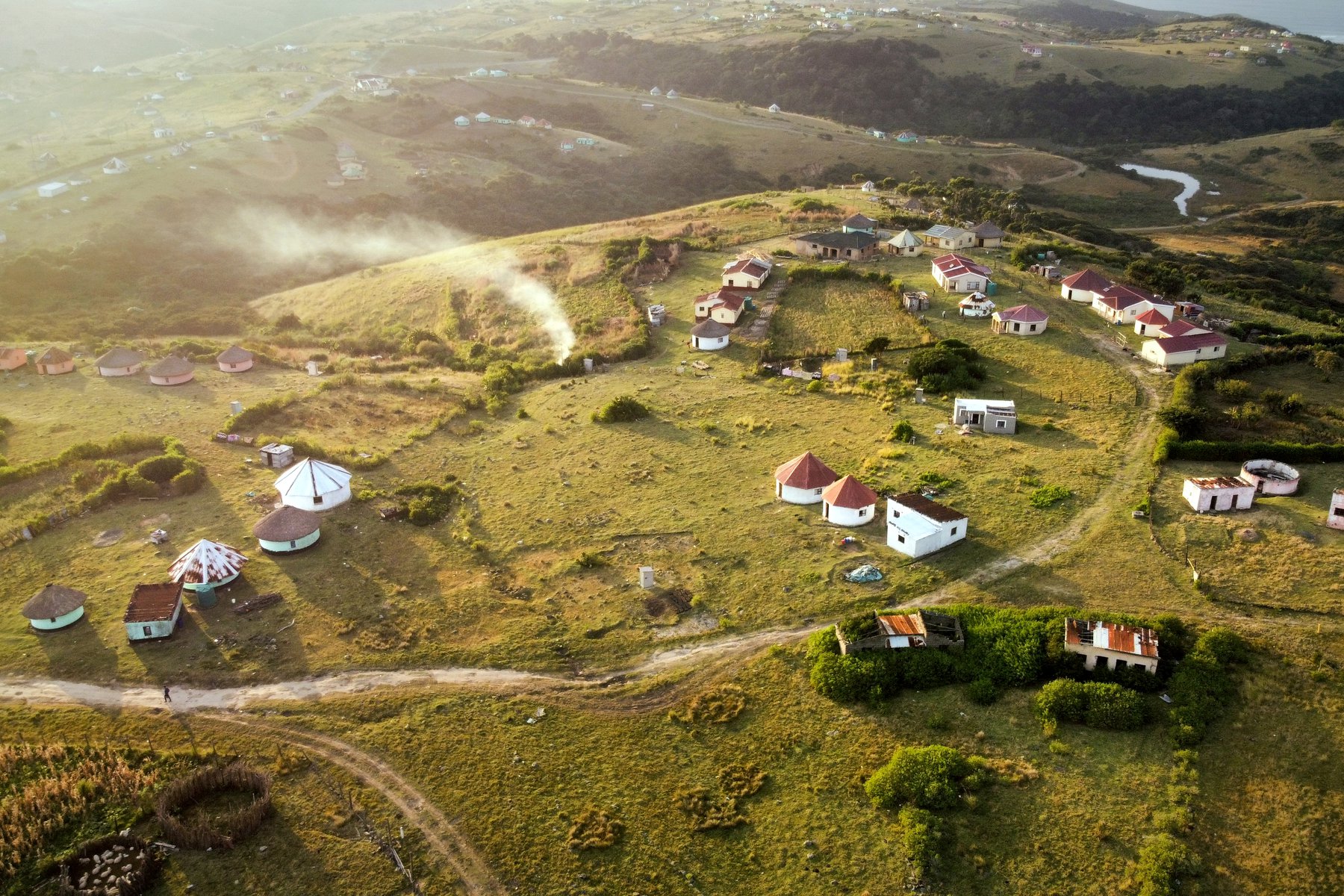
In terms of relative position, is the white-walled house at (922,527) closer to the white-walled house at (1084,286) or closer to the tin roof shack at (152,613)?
the tin roof shack at (152,613)

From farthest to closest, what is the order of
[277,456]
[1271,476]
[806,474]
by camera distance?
[277,456]
[806,474]
[1271,476]

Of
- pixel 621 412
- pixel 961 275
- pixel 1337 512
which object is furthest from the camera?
pixel 961 275

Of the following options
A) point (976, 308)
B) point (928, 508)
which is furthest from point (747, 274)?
point (928, 508)

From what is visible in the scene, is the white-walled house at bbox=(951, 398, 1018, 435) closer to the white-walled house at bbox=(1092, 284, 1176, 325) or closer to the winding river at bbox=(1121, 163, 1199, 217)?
the white-walled house at bbox=(1092, 284, 1176, 325)

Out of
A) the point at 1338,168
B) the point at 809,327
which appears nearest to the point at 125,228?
the point at 809,327

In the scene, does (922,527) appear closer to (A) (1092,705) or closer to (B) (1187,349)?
(A) (1092,705)

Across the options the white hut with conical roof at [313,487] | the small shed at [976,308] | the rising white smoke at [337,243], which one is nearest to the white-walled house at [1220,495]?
the small shed at [976,308]

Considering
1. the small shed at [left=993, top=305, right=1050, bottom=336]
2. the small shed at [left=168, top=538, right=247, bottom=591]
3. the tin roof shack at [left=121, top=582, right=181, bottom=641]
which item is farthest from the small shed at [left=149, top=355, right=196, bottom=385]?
the small shed at [left=993, top=305, right=1050, bottom=336]
